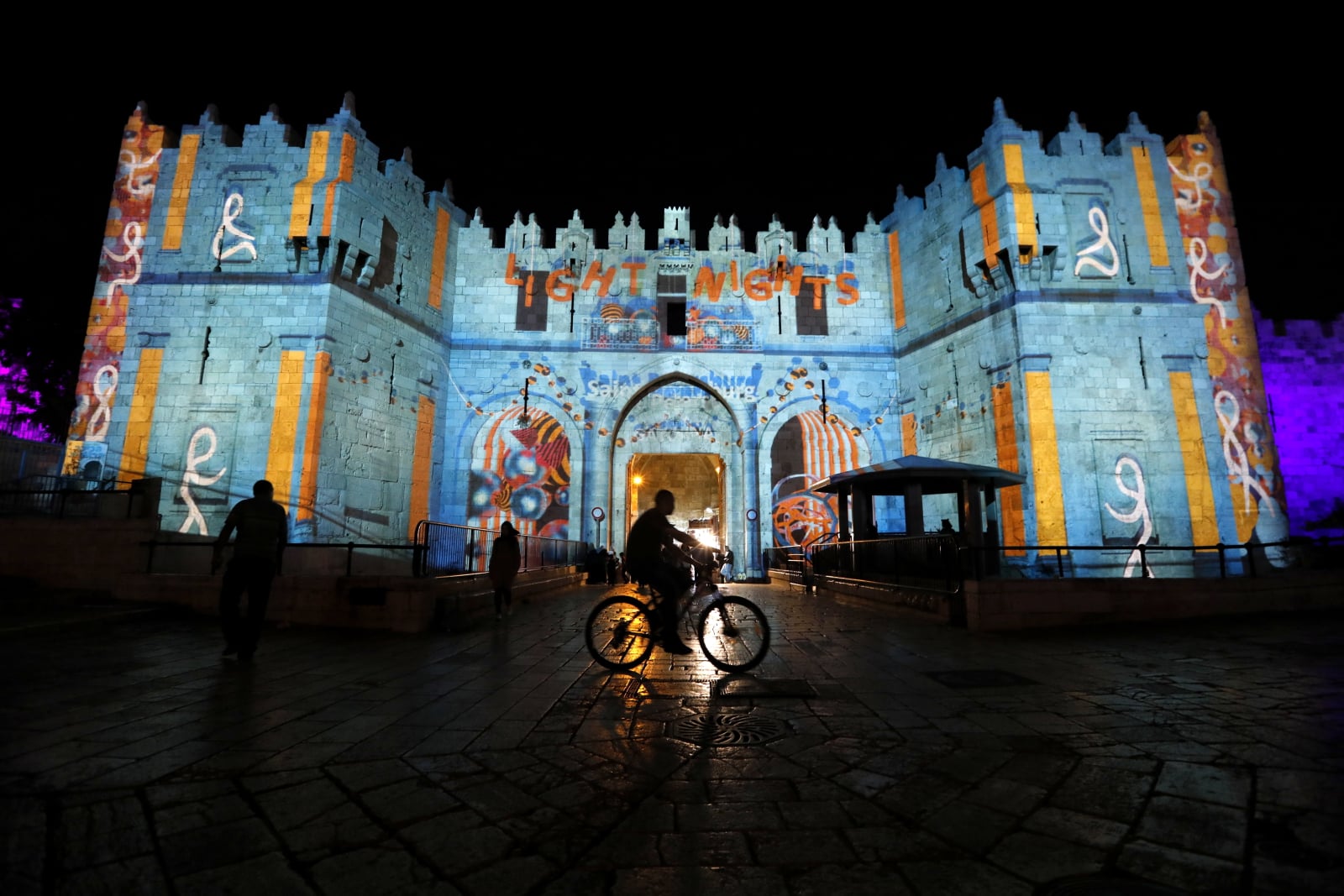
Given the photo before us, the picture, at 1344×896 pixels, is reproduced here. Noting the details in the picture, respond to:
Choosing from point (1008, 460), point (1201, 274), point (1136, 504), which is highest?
point (1201, 274)

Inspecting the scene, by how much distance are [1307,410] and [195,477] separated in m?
29.8

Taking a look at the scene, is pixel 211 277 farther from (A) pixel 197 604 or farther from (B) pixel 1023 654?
(B) pixel 1023 654

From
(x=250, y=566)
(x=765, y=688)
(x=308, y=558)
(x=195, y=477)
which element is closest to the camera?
(x=765, y=688)

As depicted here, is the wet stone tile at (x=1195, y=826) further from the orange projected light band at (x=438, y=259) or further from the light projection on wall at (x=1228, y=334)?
the orange projected light band at (x=438, y=259)

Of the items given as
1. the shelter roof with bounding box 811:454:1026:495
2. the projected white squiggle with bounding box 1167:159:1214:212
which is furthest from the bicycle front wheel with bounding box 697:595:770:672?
the projected white squiggle with bounding box 1167:159:1214:212

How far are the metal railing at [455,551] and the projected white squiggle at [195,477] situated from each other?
627cm

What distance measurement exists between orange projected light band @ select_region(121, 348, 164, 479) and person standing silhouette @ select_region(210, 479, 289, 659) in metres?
11.5

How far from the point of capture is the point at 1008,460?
15.3m

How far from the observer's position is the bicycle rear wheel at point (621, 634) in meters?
5.34

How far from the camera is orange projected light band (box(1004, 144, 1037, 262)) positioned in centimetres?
1541

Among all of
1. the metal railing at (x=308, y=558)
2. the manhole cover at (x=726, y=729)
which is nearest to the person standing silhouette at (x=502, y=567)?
the metal railing at (x=308, y=558)

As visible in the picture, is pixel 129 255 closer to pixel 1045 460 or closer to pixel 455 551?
pixel 455 551

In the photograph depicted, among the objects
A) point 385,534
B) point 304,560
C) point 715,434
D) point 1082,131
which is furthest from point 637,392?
point 1082,131

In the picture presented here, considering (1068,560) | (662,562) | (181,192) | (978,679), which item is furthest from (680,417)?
(978,679)
